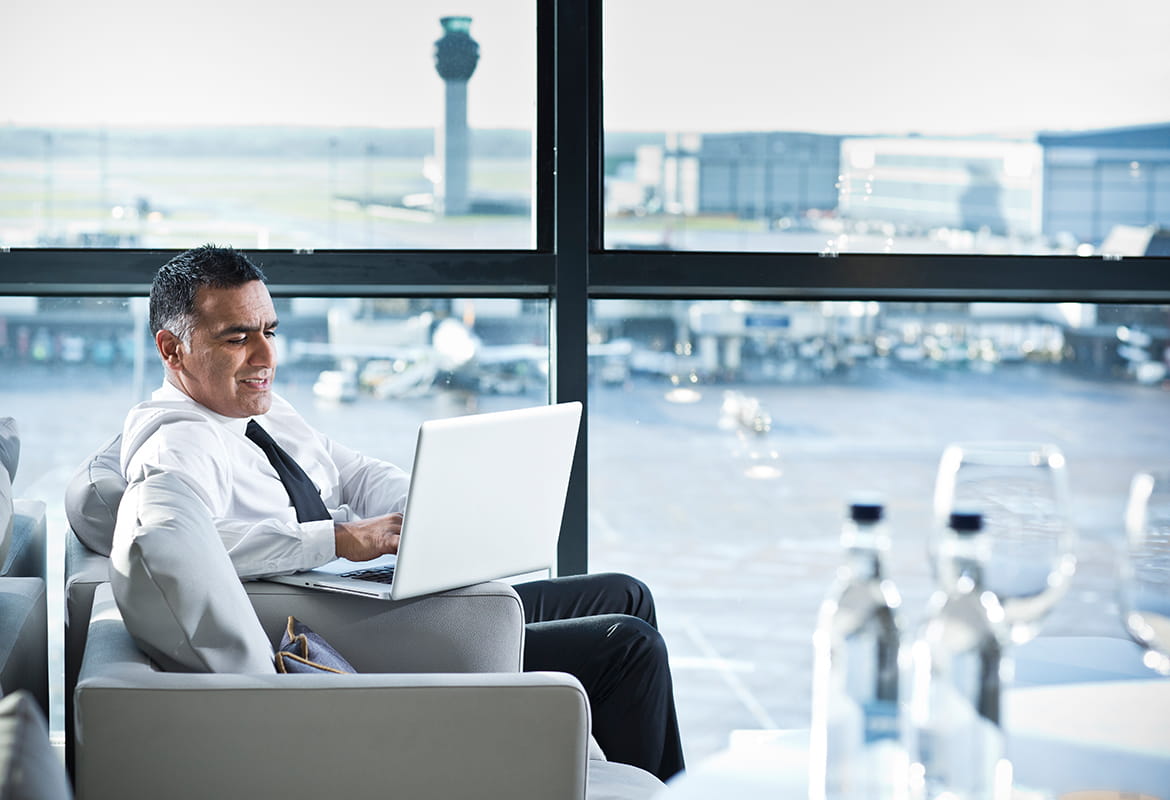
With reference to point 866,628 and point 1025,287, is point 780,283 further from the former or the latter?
point 866,628

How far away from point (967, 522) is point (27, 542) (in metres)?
2.15

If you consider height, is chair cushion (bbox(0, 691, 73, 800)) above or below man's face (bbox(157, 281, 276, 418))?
below

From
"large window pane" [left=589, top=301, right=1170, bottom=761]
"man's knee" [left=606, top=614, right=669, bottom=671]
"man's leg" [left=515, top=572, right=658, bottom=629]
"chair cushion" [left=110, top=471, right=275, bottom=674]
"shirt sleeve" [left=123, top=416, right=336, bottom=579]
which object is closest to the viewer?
"chair cushion" [left=110, top=471, right=275, bottom=674]

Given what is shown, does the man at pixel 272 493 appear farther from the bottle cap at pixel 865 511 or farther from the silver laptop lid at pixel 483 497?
the bottle cap at pixel 865 511

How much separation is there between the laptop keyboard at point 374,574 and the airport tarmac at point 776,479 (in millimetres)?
1142

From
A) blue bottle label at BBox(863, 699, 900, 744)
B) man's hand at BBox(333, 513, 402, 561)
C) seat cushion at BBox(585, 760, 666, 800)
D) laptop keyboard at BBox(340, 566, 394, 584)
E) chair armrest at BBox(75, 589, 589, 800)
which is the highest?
blue bottle label at BBox(863, 699, 900, 744)

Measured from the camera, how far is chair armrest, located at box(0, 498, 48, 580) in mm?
2441

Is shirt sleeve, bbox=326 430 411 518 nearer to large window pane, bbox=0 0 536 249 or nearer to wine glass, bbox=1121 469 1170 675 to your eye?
large window pane, bbox=0 0 536 249

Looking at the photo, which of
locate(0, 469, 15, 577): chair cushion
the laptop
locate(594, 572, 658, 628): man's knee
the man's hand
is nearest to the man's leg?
locate(594, 572, 658, 628): man's knee

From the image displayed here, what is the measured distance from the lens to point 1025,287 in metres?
3.29

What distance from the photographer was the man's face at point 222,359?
2.48 metres

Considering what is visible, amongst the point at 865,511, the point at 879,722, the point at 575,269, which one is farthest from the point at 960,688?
the point at 575,269

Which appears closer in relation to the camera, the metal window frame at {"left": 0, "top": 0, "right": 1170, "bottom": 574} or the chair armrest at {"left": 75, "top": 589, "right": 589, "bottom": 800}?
the chair armrest at {"left": 75, "top": 589, "right": 589, "bottom": 800}

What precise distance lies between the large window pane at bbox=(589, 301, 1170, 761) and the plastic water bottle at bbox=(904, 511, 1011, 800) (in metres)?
2.32
